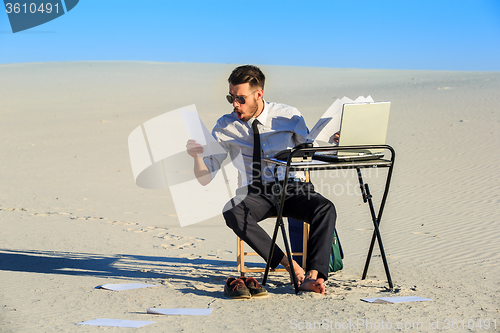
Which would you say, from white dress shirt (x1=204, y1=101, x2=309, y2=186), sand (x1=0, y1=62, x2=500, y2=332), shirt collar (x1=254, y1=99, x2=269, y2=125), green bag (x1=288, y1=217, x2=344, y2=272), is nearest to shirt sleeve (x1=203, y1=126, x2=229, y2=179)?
white dress shirt (x1=204, y1=101, x2=309, y2=186)

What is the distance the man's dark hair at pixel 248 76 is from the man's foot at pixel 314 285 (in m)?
1.54

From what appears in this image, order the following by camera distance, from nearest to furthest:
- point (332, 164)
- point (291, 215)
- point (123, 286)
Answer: point (332, 164) → point (291, 215) → point (123, 286)

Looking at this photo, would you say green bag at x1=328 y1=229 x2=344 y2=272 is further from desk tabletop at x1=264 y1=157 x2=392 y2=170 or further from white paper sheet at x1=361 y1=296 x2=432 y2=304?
desk tabletop at x1=264 y1=157 x2=392 y2=170

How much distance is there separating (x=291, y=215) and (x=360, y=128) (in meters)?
0.91

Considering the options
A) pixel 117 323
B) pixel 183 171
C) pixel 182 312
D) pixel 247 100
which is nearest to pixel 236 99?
pixel 247 100

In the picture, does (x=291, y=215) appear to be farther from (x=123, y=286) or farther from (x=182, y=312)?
(x=123, y=286)

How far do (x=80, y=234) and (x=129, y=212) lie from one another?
1352 mm

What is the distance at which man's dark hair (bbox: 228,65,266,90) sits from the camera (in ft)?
12.4

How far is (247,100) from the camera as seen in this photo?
3.84 m

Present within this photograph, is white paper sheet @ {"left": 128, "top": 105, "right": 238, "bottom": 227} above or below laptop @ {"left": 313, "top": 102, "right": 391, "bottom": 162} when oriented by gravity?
below

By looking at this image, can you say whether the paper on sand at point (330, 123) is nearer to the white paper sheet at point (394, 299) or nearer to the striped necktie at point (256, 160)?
the striped necktie at point (256, 160)

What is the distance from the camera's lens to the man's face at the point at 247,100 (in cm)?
380

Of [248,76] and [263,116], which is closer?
[248,76]

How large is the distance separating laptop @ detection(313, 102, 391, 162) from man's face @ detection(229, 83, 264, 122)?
77 centimetres
